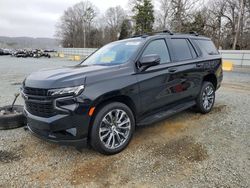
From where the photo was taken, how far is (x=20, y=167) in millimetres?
3045

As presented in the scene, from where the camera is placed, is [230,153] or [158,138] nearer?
[230,153]

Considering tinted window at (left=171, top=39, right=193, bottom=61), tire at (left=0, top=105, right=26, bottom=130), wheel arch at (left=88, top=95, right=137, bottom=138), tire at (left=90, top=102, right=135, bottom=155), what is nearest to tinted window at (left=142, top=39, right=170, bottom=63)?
tinted window at (left=171, top=39, right=193, bottom=61)

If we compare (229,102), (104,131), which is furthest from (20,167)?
(229,102)

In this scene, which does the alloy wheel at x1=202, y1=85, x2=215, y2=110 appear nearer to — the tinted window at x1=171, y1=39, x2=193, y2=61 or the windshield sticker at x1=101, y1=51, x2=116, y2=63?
the tinted window at x1=171, y1=39, x2=193, y2=61

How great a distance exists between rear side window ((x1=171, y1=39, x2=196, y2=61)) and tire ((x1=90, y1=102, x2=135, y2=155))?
1673 millimetres

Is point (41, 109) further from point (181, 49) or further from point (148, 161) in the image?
point (181, 49)

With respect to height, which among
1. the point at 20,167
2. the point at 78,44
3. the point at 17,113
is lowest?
the point at 20,167

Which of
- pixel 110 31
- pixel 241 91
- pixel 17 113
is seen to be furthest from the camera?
pixel 110 31

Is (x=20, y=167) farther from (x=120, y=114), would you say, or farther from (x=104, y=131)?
(x=120, y=114)

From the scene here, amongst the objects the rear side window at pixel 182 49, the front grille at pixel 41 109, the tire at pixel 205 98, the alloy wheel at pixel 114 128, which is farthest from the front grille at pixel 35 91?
the tire at pixel 205 98

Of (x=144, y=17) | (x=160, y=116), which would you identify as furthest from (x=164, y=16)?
(x=160, y=116)

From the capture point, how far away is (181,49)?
4512 mm

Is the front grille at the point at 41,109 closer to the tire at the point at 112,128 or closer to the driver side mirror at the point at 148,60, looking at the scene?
the tire at the point at 112,128

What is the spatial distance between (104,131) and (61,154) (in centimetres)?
82
